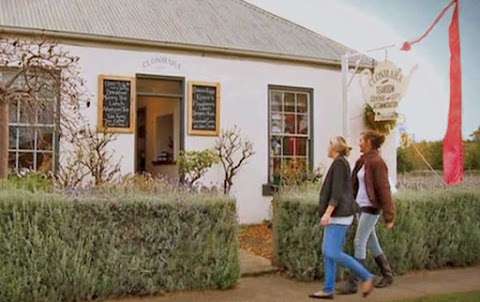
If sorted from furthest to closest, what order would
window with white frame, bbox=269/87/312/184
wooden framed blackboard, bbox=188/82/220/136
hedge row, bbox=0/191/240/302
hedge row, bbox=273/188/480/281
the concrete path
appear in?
window with white frame, bbox=269/87/312/184
wooden framed blackboard, bbox=188/82/220/136
the concrete path
hedge row, bbox=273/188/480/281
hedge row, bbox=0/191/240/302

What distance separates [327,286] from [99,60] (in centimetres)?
607

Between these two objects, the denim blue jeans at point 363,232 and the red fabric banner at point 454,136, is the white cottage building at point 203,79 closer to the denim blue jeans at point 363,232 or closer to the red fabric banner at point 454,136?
the red fabric banner at point 454,136

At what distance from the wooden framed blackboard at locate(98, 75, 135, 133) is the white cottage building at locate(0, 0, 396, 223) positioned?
0.06 feet

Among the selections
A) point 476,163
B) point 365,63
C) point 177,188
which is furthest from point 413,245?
point 365,63

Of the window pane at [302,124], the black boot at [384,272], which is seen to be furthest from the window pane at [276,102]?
the black boot at [384,272]

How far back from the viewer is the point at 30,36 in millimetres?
9562

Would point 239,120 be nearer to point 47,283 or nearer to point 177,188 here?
point 177,188

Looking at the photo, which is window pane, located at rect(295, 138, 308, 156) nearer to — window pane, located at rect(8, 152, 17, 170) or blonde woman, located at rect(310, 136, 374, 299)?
window pane, located at rect(8, 152, 17, 170)

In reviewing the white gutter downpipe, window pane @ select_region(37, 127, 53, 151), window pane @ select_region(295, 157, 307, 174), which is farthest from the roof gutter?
window pane @ select_region(295, 157, 307, 174)

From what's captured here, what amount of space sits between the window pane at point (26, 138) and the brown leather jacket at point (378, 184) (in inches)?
239

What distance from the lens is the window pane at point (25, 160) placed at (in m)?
9.78

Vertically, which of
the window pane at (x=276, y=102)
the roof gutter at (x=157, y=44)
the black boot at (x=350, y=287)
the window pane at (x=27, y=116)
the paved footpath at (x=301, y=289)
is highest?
the roof gutter at (x=157, y=44)

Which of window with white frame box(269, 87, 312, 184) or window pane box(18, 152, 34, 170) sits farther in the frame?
window with white frame box(269, 87, 312, 184)

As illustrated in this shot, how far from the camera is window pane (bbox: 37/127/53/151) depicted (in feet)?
32.2
